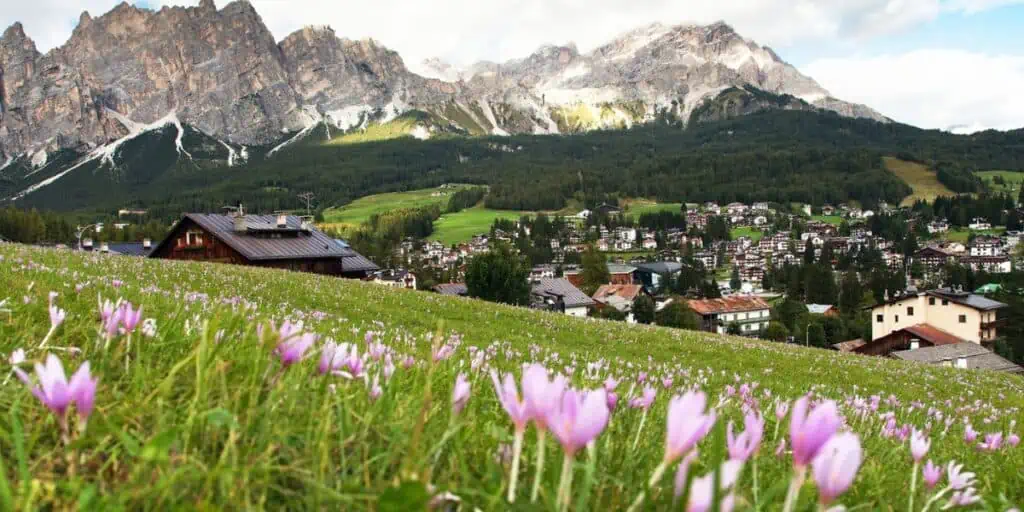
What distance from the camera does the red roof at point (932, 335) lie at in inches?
3167

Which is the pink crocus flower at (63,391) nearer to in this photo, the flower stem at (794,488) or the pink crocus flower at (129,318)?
the pink crocus flower at (129,318)

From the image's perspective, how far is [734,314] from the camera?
142 metres

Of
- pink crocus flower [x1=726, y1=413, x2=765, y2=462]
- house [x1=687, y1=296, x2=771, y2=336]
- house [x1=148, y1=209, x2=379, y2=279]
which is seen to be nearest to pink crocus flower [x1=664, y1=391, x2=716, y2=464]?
pink crocus flower [x1=726, y1=413, x2=765, y2=462]

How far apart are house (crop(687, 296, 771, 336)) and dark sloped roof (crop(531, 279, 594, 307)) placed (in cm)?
2771

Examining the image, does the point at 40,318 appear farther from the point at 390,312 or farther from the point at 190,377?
the point at 390,312

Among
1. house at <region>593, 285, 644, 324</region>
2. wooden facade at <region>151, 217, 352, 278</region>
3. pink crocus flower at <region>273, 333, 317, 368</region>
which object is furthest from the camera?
house at <region>593, 285, 644, 324</region>

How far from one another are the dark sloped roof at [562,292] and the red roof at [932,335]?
2176 inches

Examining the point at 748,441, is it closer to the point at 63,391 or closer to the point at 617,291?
the point at 63,391

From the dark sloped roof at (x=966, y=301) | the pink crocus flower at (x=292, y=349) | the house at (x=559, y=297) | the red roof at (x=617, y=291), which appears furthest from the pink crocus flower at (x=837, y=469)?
the red roof at (x=617, y=291)

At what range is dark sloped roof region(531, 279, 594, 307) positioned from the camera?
122m

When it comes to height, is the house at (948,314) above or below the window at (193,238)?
below

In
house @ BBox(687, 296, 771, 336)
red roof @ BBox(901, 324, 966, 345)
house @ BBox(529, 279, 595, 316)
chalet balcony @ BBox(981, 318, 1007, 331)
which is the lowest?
house @ BBox(687, 296, 771, 336)

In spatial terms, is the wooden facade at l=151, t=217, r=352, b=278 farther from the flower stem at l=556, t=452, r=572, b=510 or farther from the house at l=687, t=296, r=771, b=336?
the house at l=687, t=296, r=771, b=336

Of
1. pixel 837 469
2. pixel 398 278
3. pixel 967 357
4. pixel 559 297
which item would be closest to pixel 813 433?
pixel 837 469
